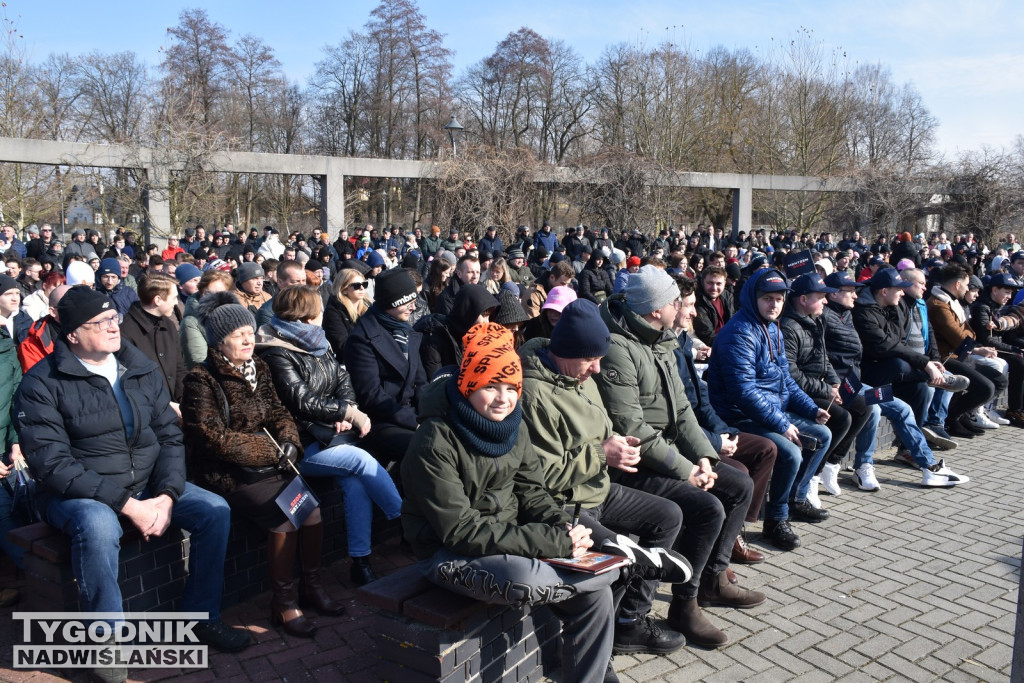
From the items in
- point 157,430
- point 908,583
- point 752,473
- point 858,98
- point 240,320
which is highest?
point 858,98

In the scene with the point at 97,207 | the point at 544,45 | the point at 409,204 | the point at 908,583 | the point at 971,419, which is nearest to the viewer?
the point at 908,583

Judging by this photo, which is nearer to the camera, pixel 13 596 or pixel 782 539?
pixel 13 596

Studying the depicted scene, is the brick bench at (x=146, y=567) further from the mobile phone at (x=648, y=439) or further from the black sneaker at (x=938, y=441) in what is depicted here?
the black sneaker at (x=938, y=441)

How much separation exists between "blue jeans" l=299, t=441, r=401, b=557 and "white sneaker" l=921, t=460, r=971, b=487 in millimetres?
4749

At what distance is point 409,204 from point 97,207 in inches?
563

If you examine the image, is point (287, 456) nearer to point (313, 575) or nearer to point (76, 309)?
point (313, 575)

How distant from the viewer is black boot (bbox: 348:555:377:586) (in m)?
4.53

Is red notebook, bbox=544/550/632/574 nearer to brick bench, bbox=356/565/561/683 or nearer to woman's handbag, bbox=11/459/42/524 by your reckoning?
brick bench, bbox=356/565/561/683

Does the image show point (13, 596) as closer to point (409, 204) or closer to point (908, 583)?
point (908, 583)

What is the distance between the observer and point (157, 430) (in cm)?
395

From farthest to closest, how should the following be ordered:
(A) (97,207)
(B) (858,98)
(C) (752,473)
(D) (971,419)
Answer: (B) (858,98) < (A) (97,207) < (D) (971,419) < (C) (752,473)

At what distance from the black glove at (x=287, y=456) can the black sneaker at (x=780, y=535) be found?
322 cm

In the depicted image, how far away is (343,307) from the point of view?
6430 mm

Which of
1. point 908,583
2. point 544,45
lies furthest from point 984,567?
point 544,45
